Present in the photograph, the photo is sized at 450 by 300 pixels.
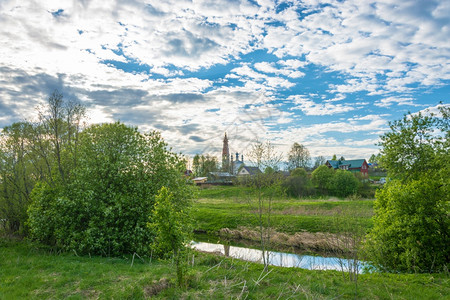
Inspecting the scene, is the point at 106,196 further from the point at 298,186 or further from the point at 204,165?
the point at 204,165

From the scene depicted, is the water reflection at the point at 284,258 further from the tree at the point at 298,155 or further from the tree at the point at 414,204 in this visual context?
the tree at the point at 298,155

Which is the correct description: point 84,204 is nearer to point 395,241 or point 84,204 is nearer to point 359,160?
point 395,241

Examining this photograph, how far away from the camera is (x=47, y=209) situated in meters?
16.2

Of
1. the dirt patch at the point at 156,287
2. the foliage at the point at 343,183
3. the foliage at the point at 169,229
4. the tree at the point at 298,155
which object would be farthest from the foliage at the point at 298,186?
the foliage at the point at 169,229

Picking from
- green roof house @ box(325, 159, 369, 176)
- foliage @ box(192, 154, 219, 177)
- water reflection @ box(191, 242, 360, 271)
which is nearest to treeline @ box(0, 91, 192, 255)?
water reflection @ box(191, 242, 360, 271)

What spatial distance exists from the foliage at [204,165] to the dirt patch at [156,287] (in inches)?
3320

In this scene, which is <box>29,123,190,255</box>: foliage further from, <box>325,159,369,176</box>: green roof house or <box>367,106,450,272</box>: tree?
<box>325,159,369,176</box>: green roof house

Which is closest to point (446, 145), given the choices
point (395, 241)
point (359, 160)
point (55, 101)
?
point (395, 241)

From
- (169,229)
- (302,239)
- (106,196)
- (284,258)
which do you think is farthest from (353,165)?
(169,229)

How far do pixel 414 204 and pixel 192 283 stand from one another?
11267mm

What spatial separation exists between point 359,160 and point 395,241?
3594 inches

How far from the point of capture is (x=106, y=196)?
16.0 meters

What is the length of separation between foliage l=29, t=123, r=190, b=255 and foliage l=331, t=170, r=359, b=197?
142ft

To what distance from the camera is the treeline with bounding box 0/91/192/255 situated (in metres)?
15.4
